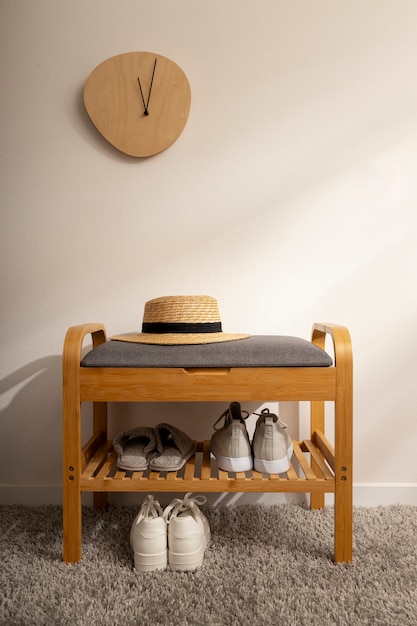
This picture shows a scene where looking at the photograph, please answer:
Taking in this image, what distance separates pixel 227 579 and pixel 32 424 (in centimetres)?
82

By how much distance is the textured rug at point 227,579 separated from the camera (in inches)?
34.4

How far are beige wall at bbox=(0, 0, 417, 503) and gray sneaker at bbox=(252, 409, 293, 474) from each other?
339 millimetres

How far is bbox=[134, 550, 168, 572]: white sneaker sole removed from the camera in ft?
3.33

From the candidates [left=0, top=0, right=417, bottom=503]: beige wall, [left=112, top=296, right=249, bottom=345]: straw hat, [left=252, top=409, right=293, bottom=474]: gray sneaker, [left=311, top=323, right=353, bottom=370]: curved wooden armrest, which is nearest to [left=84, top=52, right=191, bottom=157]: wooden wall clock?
[left=0, top=0, right=417, bottom=503]: beige wall

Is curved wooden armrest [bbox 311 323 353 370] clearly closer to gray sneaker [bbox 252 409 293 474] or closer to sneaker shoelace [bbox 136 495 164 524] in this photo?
gray sneaker [bbox 252 409 293 474]

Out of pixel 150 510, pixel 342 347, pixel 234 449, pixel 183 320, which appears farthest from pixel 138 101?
pixel 150 510

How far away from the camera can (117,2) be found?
142 centimetres

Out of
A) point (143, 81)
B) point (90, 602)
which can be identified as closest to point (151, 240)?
point (143, 81)

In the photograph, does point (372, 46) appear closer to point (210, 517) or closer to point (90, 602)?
point (210, 517)

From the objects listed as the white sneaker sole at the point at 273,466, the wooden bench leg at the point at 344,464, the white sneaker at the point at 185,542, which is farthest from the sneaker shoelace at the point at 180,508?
the wooden bench leg at the point at 344,464

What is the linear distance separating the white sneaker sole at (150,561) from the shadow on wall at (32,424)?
55 cm

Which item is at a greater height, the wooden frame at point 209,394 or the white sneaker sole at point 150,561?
the wooden frame at point 209,394

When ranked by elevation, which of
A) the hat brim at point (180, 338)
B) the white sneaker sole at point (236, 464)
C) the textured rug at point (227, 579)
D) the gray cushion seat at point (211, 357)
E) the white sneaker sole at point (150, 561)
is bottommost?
the textured rug at point (227, 579)

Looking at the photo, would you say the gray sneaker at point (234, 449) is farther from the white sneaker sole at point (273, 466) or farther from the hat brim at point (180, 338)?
the hat brim at point (180, 338)
